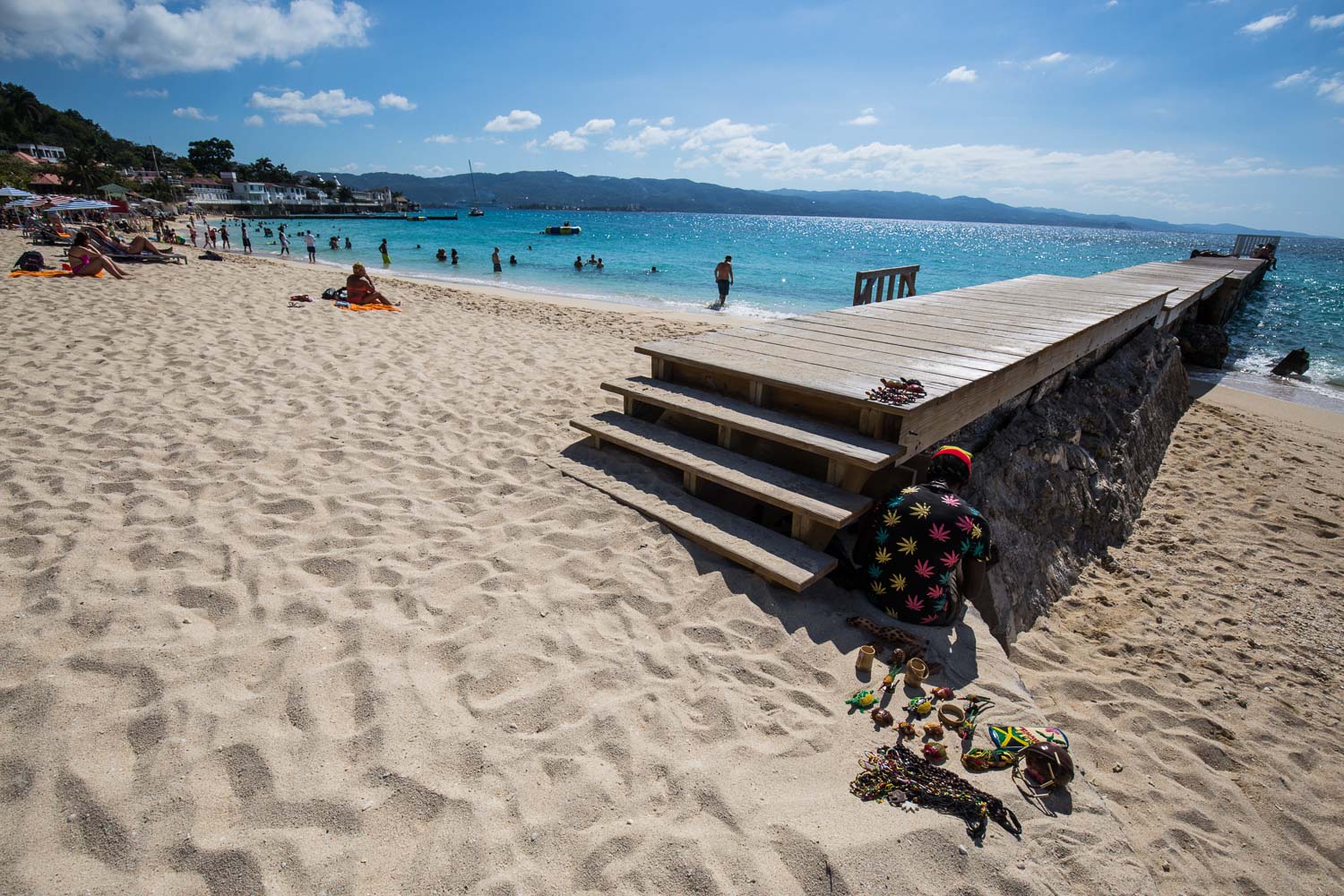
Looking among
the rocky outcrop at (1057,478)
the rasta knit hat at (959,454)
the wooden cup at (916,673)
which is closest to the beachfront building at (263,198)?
the rocky outcrop at (1057,478)

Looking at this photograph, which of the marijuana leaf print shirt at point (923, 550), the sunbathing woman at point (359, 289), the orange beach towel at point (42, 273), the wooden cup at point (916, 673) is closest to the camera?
the wooden cup at point (916, 673)

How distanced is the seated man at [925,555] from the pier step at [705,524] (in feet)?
0.92

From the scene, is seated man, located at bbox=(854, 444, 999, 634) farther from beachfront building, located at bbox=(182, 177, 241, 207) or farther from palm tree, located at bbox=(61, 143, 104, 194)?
beachfront building, located at bbox=(182, 177, 241, 207)

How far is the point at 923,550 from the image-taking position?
10.7ft

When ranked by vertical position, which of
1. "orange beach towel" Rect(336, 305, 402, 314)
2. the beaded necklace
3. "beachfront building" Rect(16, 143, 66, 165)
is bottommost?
the beaded necklace

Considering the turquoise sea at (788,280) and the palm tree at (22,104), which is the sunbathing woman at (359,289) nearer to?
the turquoise sea at (788,280)

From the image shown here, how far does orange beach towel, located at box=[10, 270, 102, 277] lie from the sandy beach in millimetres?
9385

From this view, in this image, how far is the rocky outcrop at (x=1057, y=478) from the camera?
14.9ft

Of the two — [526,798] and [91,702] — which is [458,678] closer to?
[526,798]

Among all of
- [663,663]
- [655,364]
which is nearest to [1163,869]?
[663,663]

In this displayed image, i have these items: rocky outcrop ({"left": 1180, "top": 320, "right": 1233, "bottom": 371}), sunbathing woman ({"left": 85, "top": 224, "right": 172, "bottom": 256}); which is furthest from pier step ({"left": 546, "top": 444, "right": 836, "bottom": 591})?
sunbathing woman ({"left": 85, "top": 224, "right": 172, "bottom": 256})

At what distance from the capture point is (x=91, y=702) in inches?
96.0

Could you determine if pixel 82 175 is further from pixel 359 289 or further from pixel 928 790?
pixel 928 790

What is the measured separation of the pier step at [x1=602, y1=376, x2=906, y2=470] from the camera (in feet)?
11.7
